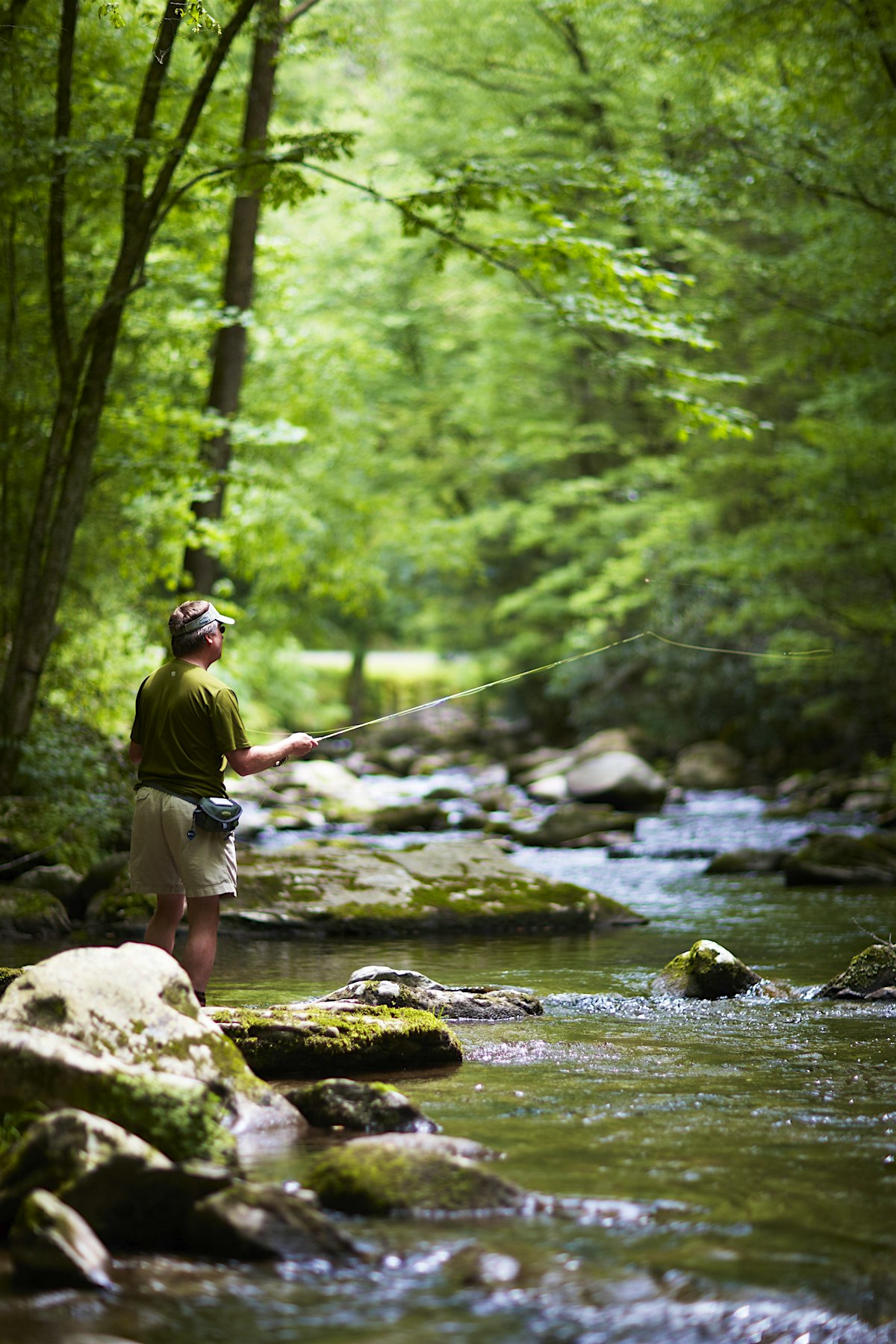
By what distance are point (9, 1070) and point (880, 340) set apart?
14.5 meters

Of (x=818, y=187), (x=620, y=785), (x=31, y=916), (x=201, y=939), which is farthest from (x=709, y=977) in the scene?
(x=620, y=785)

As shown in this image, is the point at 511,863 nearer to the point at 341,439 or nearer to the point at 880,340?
the point at 880,340

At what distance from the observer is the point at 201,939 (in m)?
5.89

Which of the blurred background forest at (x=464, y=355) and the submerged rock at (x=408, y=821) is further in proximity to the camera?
the submerged rock at (x=408, y=821)

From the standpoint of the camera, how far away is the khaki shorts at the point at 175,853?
5.77 meters

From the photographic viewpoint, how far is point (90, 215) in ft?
42.3

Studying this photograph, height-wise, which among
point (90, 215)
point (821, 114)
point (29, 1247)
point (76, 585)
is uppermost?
point (821, 114)

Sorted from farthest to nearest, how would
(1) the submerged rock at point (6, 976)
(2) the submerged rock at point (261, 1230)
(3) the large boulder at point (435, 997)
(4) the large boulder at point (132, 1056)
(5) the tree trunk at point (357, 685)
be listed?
(5) the tree trunk at point (357, 685) → (3) the large boulder at point (435, 997) → (1) the submerged rock at point (6, 976) → (4) the large boulder at point (132, 1056) → (2) the submerged rock at point (261, 1230)

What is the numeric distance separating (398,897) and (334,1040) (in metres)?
4.52

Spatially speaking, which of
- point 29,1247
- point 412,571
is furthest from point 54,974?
point 412,571

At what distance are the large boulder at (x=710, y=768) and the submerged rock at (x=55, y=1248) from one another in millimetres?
19645

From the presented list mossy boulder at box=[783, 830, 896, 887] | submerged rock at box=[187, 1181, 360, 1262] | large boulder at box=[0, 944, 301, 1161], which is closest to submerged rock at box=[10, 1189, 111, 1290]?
submerged rock at box=[187, 1181, 360, 1262]

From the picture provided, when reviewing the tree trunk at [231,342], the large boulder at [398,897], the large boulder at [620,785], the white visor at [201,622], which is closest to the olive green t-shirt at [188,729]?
the white visor at [201,622]

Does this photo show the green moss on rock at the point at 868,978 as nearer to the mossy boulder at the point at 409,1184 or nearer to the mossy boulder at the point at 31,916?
the mossy boulder at the point at 409,1184
